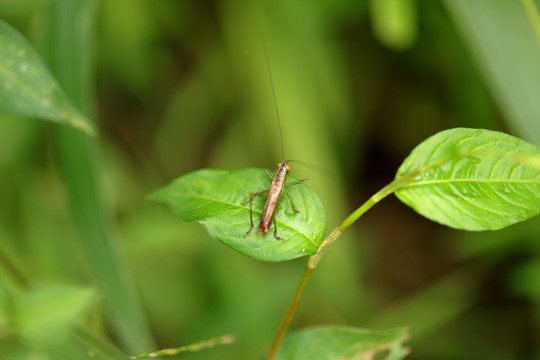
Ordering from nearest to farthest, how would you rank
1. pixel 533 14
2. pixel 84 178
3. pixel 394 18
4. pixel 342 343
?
pixel 342 343
pixel 533 14
pixel 84 178
pixel 394 18

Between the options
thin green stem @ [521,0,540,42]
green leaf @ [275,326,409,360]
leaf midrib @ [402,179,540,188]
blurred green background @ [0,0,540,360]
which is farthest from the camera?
blurred green background @ [0,0,540,360]

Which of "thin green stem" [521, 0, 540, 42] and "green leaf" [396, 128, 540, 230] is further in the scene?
"thin green stem" [521, 0, 540, 42]

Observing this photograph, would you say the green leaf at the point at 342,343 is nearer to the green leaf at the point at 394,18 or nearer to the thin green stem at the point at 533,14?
the thin green stem at the point at 533,14

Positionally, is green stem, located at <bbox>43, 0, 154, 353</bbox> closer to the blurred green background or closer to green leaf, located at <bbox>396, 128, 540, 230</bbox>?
the blurred green background

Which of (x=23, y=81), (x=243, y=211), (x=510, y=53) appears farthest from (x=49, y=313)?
(x=510, y=53)

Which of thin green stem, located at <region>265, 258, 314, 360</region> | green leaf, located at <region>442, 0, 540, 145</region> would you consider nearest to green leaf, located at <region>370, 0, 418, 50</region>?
green leaf, located at <region>442, 0, 540, 145</region>

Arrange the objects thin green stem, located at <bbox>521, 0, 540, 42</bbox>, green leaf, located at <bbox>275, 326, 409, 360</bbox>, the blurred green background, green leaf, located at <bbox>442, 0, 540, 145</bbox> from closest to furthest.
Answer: green leaf, located at <bbox>275, 326, 409, 360</bbox> → thin green stem, located at <bbox>521, 0, 540, 42</bbox> → green leaf, located at <bbox>442, 0, 540, 145</bbox> → the blurred green background

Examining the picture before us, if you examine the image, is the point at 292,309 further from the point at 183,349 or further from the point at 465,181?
the point at 465,181
